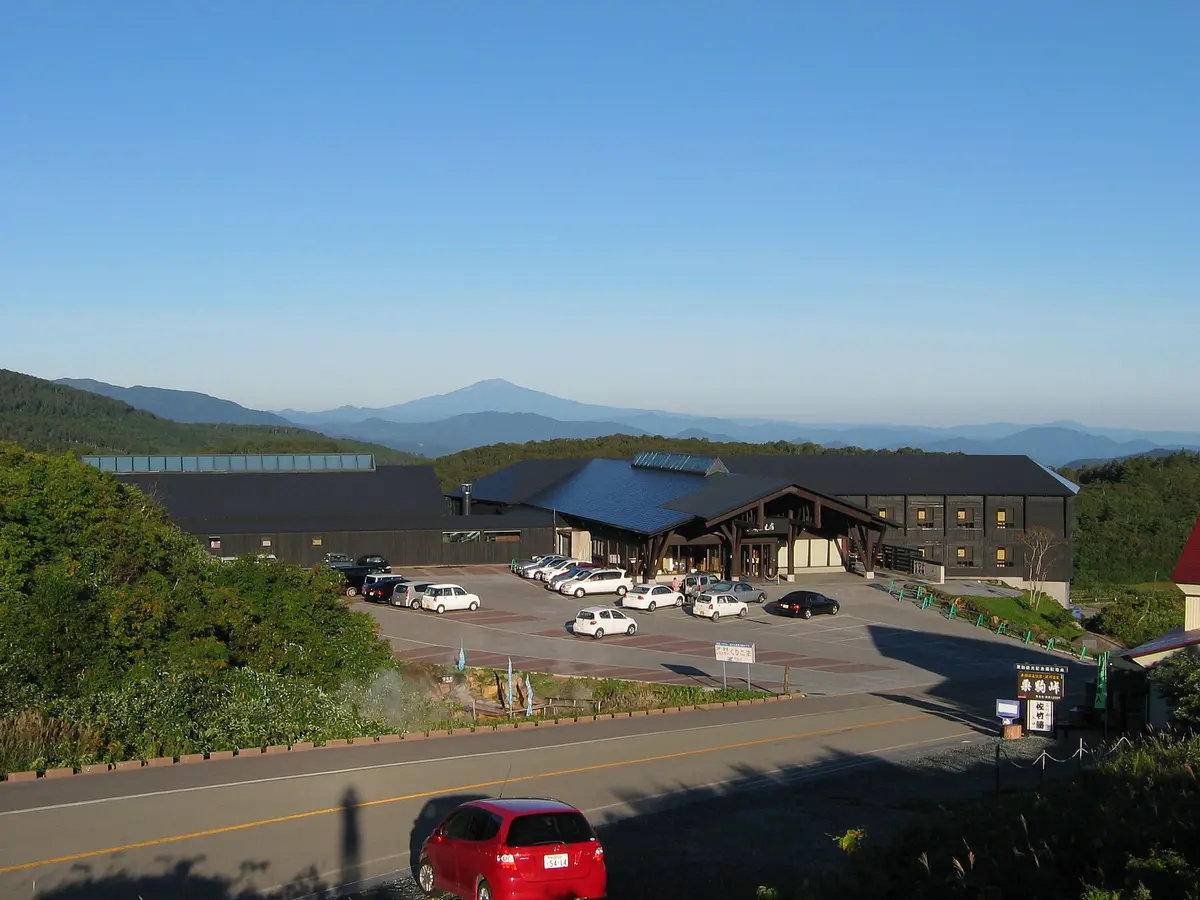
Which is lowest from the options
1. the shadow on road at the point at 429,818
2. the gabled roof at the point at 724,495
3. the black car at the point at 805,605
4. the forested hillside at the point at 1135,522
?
the forested hillside at the point at 1135,522

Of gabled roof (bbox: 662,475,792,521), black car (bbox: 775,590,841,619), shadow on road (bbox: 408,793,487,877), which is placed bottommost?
black car (bbox: 775,590,841,619)

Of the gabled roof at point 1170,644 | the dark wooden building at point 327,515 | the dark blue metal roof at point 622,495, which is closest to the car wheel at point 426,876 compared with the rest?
the gabled roof at point 1170,644

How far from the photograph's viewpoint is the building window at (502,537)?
56.4 metres

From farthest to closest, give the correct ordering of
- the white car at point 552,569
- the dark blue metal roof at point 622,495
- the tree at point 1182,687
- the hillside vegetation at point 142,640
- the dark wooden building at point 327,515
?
the dark wooden building at point 327,515 → the dark blue metal roof at point 622,495 → the white car at point 552,569 → the hillside vegetation at point 142,640 → the tree at point 1182,687

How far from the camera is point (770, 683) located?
30.5m

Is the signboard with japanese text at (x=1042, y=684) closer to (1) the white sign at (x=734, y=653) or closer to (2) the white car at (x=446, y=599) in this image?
(1) the white sign at (x=734, y=653)

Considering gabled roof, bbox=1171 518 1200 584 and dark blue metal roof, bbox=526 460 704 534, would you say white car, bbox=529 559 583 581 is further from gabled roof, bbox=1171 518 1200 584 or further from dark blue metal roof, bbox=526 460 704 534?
gabled roof, bbox=1171 518 1200 584

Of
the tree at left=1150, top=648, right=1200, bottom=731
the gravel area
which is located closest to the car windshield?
the gravel area

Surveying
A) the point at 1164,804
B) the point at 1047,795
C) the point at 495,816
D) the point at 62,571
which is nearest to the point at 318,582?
the point at 62,571

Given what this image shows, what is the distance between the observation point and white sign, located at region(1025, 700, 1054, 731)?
2280 centimetres

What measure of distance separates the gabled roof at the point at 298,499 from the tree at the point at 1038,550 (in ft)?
103

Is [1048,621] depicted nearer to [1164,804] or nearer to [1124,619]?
[1124,619]

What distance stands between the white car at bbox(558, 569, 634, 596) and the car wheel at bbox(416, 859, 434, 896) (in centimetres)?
3350

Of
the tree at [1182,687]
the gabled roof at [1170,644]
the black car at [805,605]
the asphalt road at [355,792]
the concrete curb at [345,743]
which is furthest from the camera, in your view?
the black car at [805,605]
